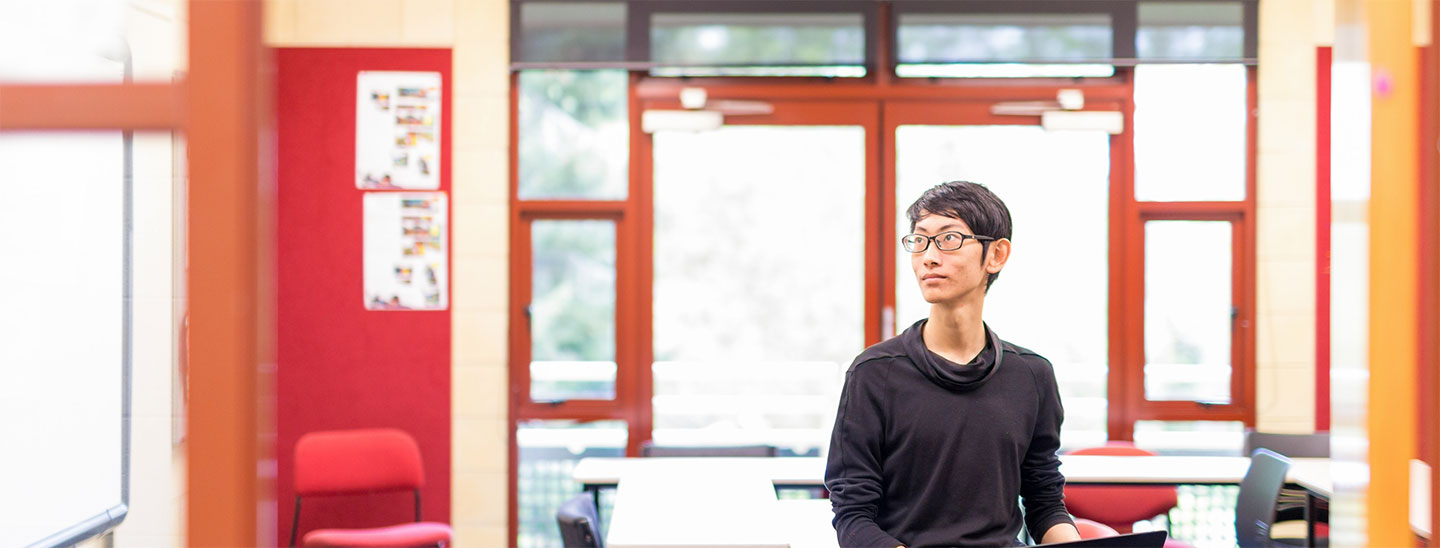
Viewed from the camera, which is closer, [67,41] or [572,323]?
[67,41]

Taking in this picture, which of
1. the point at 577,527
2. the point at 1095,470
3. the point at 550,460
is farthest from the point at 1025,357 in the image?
the point at 550,460

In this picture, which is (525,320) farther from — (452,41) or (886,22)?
(886,22)

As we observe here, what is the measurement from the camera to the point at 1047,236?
5.17 metres

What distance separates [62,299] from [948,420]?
5.37ft

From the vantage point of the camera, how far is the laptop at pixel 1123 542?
154cm

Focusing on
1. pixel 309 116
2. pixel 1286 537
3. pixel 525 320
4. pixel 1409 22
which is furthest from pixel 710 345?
pixel 1409 22

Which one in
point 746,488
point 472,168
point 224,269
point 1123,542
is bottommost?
point 746,488

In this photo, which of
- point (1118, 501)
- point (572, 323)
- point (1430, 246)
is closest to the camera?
point (1430, 246)

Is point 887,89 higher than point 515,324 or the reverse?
higher

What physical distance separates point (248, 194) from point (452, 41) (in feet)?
14.9

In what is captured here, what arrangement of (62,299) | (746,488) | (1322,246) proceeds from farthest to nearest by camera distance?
(1322,246), (746,488), (62,299)

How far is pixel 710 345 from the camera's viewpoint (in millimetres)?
5180

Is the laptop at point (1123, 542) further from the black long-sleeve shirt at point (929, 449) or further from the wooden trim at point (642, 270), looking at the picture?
the wooden trim at point (642, 270)

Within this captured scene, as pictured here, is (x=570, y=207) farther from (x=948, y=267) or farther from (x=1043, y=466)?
(x=1043, y=466)
